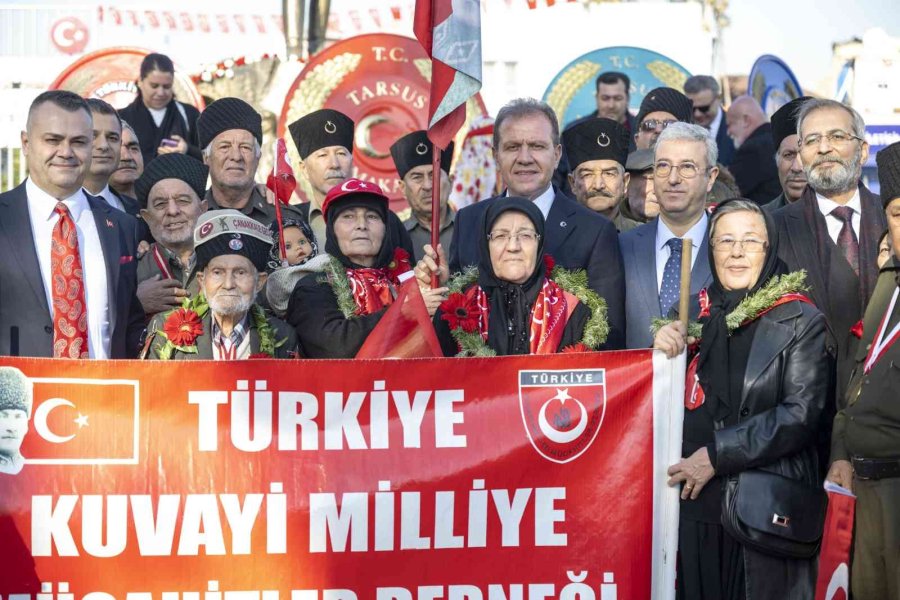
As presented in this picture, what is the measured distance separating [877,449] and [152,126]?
6877mm

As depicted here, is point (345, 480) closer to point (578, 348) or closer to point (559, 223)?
point (578, 348)

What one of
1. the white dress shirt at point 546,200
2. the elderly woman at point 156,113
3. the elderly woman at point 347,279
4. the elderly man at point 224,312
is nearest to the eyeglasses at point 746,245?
the elderly woman at point 347,279

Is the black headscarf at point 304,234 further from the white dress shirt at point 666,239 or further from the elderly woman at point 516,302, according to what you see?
the white dress shirt at point 666,239

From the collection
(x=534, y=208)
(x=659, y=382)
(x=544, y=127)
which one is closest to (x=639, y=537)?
(x=659, y=382)

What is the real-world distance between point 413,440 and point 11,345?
1.86 meters

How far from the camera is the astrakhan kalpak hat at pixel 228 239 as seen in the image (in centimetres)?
600

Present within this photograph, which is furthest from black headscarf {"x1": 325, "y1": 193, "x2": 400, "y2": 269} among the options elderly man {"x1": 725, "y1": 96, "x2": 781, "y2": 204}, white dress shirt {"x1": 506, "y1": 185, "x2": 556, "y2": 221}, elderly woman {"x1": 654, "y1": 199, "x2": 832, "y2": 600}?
elderly man {"x1": 725, "y1": 96, "x2": 781, "y2": 204}

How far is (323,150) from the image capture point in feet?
26.7

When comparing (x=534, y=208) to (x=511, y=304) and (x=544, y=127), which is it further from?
(x=544, y=127)

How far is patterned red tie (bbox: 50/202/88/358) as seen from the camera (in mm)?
6055

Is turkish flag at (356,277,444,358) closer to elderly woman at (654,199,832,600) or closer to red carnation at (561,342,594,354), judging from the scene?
red carnation at (561,342,594,354)

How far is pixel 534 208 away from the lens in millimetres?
6062

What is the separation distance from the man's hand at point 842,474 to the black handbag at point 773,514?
0.17 meters

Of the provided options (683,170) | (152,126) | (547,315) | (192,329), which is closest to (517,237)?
(547,315)
